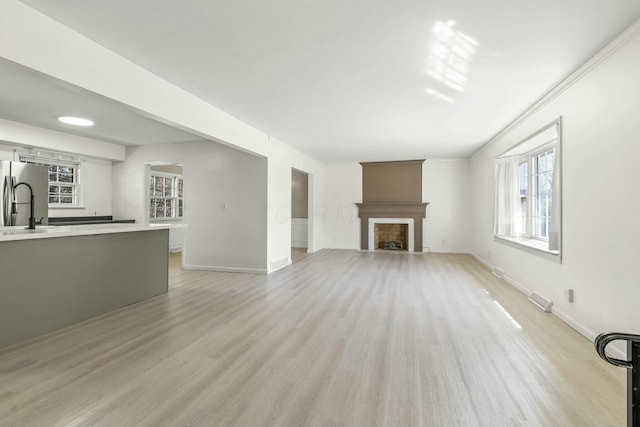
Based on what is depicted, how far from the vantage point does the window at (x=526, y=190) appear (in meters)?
4.30

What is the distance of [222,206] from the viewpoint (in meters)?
5.72

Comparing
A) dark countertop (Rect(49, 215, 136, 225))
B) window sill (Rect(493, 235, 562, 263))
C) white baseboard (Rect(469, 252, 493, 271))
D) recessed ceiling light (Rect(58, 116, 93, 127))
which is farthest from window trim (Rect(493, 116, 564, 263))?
dark countertop (Rect(49, 215, 136, 225))

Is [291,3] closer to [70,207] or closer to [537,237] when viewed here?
[537,237]

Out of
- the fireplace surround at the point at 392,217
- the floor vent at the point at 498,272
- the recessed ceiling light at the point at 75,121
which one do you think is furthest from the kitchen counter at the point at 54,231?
the fireplace surround at the point at 392,217

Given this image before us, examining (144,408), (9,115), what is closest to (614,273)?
A: (144,408)

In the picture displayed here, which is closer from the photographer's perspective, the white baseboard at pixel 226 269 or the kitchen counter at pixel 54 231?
the kitchen counter at pixel 54 231

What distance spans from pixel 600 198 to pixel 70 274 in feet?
16.4

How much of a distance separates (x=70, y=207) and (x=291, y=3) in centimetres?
639

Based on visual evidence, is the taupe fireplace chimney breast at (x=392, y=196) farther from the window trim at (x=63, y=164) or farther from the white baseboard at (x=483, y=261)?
the window trim at (x=63, y=164)

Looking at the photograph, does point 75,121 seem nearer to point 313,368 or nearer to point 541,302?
point 313,368

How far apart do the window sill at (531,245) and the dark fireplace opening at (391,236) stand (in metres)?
2.97

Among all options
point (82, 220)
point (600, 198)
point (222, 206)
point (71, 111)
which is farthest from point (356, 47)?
point (82, 220)

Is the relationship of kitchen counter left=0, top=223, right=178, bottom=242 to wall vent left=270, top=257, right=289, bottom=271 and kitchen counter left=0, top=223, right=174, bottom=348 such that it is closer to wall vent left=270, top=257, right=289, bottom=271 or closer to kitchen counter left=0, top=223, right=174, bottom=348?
kitchen counter left=0, top=223, right=174, bottom=348

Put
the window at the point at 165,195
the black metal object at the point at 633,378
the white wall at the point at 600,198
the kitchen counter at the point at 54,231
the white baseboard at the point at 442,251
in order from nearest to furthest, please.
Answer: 1. the black metal object at the point at 633,378
2. the white wall at the point at 600,198
3. the kitchen counter at the point at 54,231
4. the white baseboard at the point at 442,251
5. the window at the point at 165,195
